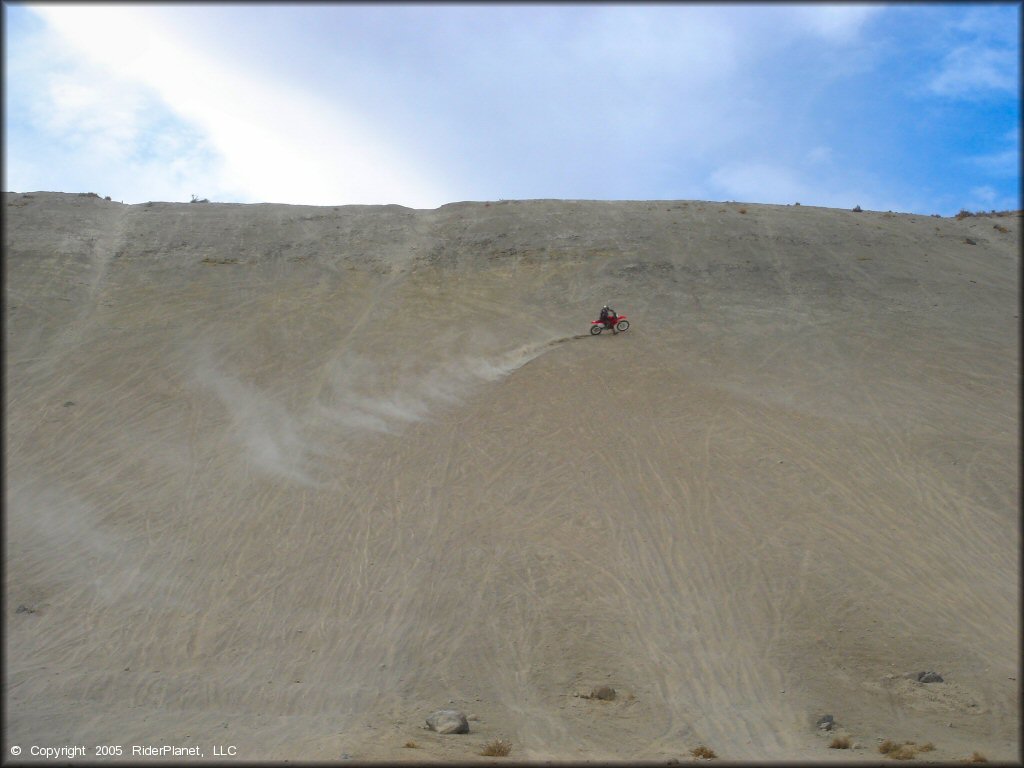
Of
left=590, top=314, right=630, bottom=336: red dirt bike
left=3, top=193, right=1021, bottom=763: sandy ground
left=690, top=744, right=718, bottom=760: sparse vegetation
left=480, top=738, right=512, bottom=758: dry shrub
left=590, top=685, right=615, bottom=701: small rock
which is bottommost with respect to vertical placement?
left=690, top=744, right=718, bottom=760: sparse vegetation

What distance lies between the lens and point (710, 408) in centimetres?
2134

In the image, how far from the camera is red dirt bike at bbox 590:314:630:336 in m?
25.8

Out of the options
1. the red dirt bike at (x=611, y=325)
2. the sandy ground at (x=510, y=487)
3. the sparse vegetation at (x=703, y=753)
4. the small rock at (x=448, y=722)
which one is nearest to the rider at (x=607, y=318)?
the red dirt bike at (x=611, y=325)

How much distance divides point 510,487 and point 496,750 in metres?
8.74

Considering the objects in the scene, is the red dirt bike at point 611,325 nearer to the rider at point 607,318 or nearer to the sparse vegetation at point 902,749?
the rider at point 607,318

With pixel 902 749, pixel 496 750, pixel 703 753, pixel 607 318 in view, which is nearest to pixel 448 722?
pixel 496 750

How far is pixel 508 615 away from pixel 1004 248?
28.7 m

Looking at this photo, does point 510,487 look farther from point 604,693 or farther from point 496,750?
point 496,750

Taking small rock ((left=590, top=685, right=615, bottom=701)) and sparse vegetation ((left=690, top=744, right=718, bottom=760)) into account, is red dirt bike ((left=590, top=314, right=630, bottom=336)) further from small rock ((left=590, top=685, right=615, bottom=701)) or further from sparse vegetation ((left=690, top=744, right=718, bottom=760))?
sparse vegetation ((left=690, top=744, right=718, bottom=760))

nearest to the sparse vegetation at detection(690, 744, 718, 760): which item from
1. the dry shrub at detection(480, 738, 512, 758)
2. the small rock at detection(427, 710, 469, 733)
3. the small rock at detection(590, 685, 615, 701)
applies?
the small rock at detection(590, 685, 615, 701)

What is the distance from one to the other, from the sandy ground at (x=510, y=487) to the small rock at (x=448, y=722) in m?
0.23

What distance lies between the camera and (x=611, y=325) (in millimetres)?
25812

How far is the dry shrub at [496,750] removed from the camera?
9539mm

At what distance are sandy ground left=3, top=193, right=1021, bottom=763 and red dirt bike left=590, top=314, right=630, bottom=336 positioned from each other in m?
0.44
